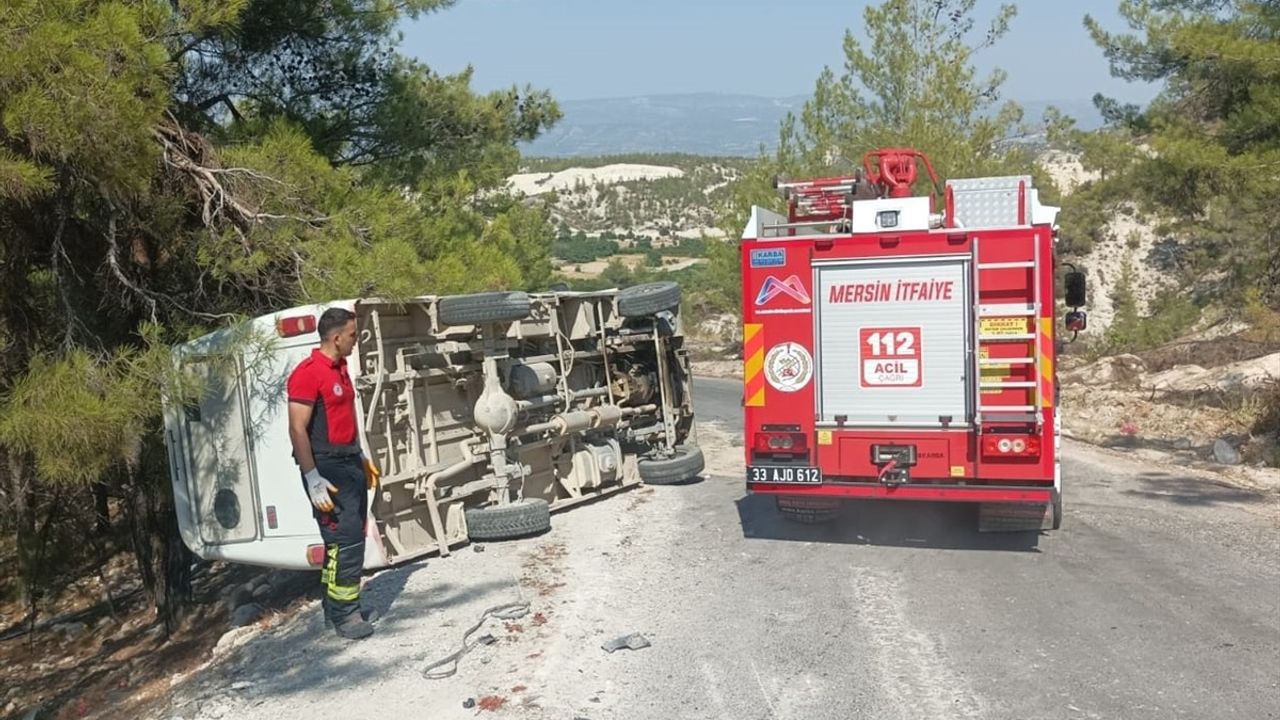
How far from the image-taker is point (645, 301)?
403 inches

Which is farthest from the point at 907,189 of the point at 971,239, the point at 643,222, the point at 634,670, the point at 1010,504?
the point at 643,222

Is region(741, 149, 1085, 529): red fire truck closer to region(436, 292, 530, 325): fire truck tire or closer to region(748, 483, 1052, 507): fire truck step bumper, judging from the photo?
region(748, 483, 1052, 507): fire truck step bumper

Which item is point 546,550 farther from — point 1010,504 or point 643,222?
point 643,222

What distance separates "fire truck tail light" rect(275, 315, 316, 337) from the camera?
706 centimetres

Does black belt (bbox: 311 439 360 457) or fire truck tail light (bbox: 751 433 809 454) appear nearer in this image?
Result: black belt (bbox: 311 439 360 457)

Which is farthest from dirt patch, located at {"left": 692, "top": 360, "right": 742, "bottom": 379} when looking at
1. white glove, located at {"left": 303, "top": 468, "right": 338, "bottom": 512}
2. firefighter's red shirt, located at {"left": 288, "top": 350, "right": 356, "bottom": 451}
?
white glove, located at {"left": 303, "top": 468, "right": 338, "bottom": 512}

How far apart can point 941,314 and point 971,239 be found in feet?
1.89

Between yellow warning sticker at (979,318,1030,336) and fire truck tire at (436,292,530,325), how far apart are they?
3410mm

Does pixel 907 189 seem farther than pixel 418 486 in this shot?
Yes

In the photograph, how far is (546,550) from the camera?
823 cm

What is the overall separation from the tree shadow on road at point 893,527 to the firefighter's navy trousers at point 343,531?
3604 mm

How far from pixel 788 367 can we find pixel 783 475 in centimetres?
83

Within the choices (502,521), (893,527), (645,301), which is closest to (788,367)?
(893,527)

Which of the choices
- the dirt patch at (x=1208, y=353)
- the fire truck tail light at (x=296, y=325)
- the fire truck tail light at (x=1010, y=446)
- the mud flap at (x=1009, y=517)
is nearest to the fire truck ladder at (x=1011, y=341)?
the fire truck tail light at (x=1010, y=446)
